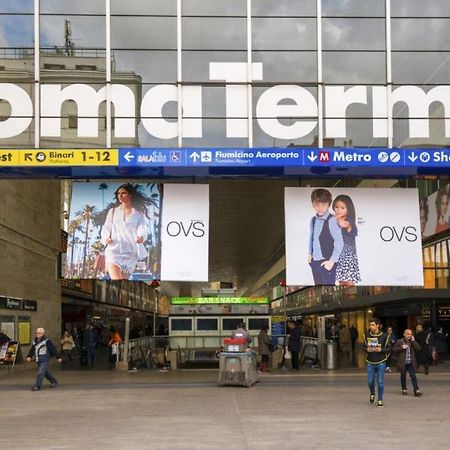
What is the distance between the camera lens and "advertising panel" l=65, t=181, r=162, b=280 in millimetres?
19062

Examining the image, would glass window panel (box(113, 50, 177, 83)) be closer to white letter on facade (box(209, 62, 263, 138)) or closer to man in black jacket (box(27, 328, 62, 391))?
white letter on facade (box(209, 62, 263, 138))

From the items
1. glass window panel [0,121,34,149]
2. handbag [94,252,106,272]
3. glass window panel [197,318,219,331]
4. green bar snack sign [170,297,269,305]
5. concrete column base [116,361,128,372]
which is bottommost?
concrete column base [116,361,128,372]

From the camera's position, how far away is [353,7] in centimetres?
1934

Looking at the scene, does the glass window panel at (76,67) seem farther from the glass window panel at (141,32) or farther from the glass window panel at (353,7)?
the glass window panel at (353,7)

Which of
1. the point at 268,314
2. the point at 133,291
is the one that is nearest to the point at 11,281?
the point at 268,314

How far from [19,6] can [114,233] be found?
22.4 feet

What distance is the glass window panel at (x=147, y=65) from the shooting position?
62.4 ft

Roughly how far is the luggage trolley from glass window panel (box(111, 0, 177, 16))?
9327 millimetres

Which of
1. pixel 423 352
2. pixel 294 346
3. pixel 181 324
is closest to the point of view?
pixel 423 352

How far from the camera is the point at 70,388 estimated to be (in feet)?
57.0

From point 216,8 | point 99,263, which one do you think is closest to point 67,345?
point 99,263

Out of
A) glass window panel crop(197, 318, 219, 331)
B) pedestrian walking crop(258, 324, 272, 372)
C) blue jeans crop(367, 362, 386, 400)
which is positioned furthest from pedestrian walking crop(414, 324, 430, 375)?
glass window panel crop(197, 318, 219, 331)

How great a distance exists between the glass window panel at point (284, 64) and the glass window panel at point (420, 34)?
244cm

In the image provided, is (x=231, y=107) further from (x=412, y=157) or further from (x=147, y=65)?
(x=412, y=157)
